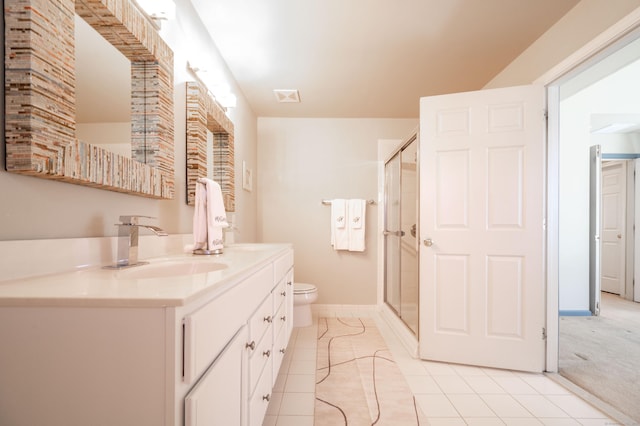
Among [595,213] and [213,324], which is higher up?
[595,213]

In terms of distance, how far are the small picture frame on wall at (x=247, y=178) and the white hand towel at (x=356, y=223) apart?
1.05m

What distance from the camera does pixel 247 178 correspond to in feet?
9.02

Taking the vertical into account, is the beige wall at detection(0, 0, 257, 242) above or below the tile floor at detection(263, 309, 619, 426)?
above

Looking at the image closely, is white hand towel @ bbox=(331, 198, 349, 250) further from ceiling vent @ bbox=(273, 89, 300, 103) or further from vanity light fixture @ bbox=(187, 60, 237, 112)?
vanity light fixture @ bbox=(187, 60, 237, 112)

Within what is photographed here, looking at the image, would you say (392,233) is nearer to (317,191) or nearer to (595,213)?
(317,191)

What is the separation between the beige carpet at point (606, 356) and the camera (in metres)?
1.58

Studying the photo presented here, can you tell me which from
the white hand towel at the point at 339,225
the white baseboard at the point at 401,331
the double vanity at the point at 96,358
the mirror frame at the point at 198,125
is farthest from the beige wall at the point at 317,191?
the double vanity at the point at 96,358

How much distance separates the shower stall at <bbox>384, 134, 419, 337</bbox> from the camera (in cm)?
227

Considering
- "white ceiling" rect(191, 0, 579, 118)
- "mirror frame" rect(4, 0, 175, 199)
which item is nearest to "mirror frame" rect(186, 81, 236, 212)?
"mirror frame" rect(4, 0, 175, 199)

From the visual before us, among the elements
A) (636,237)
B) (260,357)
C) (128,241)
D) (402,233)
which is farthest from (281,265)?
(636,237)

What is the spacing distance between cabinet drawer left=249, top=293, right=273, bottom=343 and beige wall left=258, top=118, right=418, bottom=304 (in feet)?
6.13

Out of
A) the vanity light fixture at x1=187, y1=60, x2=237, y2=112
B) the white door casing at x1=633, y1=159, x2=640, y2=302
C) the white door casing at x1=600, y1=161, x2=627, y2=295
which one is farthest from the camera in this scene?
the white door casing at x1=600, y1=161, x2=627, y2=295

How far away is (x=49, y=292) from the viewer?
554 millimetres

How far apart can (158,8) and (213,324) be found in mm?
1253
